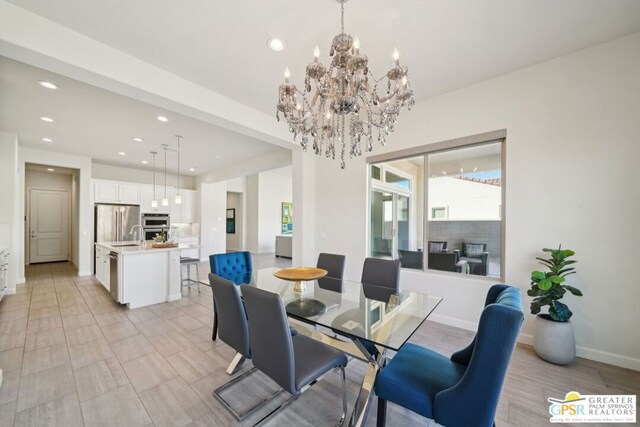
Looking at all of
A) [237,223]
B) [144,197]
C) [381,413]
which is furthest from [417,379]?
[237,223]

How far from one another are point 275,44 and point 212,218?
7192 millimetres

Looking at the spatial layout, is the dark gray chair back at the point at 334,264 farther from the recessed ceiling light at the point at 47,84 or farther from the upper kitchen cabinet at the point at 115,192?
the upper kitchen cabinet at the point at 115,192

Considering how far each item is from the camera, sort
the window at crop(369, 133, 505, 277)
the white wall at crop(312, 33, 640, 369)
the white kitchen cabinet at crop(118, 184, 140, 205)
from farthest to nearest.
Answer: the white kitchen cabinet at crop(118, 184, 140, 205) < the window at crop(369, 133, 505, 277) < the white wall at crop(312, 33, 640, 369)

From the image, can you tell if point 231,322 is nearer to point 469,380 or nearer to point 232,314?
point 232,314

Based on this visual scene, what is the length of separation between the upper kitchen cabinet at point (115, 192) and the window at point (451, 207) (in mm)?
6784

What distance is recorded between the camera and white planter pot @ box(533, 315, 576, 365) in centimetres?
231

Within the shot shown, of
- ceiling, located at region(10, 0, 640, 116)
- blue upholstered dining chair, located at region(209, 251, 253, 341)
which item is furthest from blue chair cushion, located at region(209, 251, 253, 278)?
ceiling, located at region(10, 0, 640, 116)

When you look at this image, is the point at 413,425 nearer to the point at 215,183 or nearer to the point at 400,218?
the point at 400,218

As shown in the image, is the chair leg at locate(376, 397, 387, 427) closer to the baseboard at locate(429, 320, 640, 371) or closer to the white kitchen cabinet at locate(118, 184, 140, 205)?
the baseboard at locate(429, 320, 640, 371)

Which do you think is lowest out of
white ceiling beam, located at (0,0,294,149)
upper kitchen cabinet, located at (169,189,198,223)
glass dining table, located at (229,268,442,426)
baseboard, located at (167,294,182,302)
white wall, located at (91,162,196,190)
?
baseboard, located at (167,294,182,302)

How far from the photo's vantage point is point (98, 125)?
419 centimetres

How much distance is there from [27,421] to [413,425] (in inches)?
101

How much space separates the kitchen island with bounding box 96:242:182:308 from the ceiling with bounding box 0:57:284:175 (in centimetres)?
208

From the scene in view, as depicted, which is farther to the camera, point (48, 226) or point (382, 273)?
point (48, 226)
